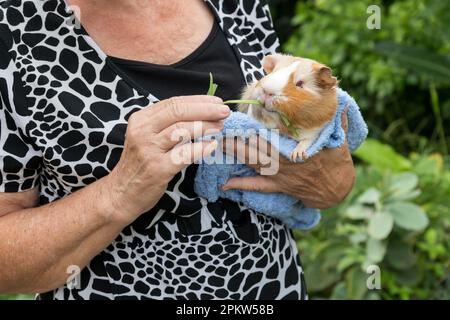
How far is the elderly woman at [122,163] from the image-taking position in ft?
4.38

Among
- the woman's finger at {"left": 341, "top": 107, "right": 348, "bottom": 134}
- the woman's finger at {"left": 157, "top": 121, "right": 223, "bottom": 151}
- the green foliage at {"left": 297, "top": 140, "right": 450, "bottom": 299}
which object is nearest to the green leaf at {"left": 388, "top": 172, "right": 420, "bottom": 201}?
the green foliage at {"left": 297, "top": 140, "right": 450, "bottom": 299}

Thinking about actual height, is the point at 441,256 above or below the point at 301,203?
below

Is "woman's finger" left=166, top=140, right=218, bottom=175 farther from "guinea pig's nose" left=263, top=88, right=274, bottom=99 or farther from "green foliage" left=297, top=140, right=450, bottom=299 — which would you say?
"green foliage" left=297, top=140, right=450, bottom=299

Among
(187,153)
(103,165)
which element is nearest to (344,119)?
(187,153)

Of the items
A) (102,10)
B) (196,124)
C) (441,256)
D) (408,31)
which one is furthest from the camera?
(408,31)

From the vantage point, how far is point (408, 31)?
390 centimetres

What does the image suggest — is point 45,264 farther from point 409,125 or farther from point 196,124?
point 409,125

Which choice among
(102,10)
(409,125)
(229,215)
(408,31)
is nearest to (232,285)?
(229,215)

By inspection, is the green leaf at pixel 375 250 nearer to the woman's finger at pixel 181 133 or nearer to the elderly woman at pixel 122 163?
the elderly woman at pixel 122 163

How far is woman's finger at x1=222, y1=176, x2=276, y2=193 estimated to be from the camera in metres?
1.47

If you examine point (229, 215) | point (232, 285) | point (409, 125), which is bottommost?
point (409, 125)

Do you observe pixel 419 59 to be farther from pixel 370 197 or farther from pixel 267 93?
pixel 267 93

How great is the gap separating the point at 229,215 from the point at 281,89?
1.08ft

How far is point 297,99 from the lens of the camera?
4.36ft
